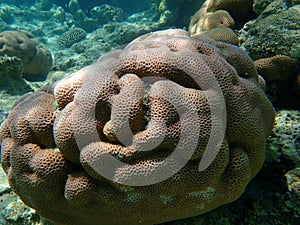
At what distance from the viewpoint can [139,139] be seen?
5.86 ft

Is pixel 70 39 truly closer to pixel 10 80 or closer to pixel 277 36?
pixel 10 80

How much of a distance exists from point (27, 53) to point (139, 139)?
27.0 feet

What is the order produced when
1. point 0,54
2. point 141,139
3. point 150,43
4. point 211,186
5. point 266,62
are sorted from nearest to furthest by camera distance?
point 141,139 < point 211,186 < point 150,43 < point 266,62 < point 0,54

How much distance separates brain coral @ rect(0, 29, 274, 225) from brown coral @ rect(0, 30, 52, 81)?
706 cm

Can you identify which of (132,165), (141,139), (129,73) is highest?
(129,73)

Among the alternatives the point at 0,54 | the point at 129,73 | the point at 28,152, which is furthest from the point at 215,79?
the point at 0,54

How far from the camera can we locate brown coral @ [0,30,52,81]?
805 cm

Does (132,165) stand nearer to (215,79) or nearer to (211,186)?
(211,186)

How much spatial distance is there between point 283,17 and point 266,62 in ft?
2.59

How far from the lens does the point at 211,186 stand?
75.0 inches

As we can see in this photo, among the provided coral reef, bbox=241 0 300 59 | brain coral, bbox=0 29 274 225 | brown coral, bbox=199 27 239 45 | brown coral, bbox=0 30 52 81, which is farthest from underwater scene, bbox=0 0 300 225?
brown coral, bbox=0 30 52 81

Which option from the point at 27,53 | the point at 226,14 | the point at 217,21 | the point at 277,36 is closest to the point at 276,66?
the point at 277,36

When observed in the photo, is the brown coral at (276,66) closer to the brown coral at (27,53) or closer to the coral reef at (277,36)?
the coral reef at (277,36)

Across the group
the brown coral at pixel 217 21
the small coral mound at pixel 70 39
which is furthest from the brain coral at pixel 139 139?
the small coral mound at pixel 70 39
